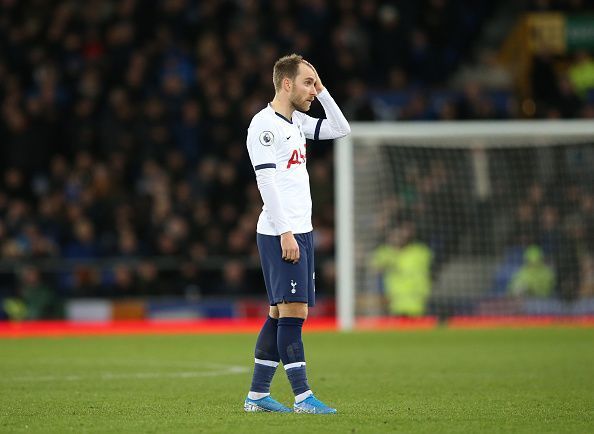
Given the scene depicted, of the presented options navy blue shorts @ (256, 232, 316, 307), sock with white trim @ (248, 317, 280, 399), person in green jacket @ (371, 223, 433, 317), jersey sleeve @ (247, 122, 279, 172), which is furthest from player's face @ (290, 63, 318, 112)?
person in green jacket @ (371, 223, 433, 317)

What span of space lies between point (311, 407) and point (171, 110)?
13370 mm

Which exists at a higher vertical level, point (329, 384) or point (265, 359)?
point (265, 359)

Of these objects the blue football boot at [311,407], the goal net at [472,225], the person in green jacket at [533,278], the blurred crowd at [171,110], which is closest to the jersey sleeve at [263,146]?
the blue football boot at [311,407]

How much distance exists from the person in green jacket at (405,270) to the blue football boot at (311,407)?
9184 millimetres

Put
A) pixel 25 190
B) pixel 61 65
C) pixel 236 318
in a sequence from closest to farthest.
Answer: pixel 236 318 < pixel 25 190 < pixel 61 65

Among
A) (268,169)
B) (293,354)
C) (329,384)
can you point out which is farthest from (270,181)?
(329,384)

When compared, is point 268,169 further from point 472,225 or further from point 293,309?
point 472,225

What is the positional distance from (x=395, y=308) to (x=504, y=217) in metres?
1.88

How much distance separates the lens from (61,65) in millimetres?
20312

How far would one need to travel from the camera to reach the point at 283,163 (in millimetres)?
6496

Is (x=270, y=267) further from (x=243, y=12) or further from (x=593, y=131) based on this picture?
(x=243, y=12)

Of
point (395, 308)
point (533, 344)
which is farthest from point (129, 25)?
point (533, 344)

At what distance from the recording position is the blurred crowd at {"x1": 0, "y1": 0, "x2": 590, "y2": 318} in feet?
57.2

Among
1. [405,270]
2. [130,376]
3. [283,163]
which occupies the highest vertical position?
[283,163]
